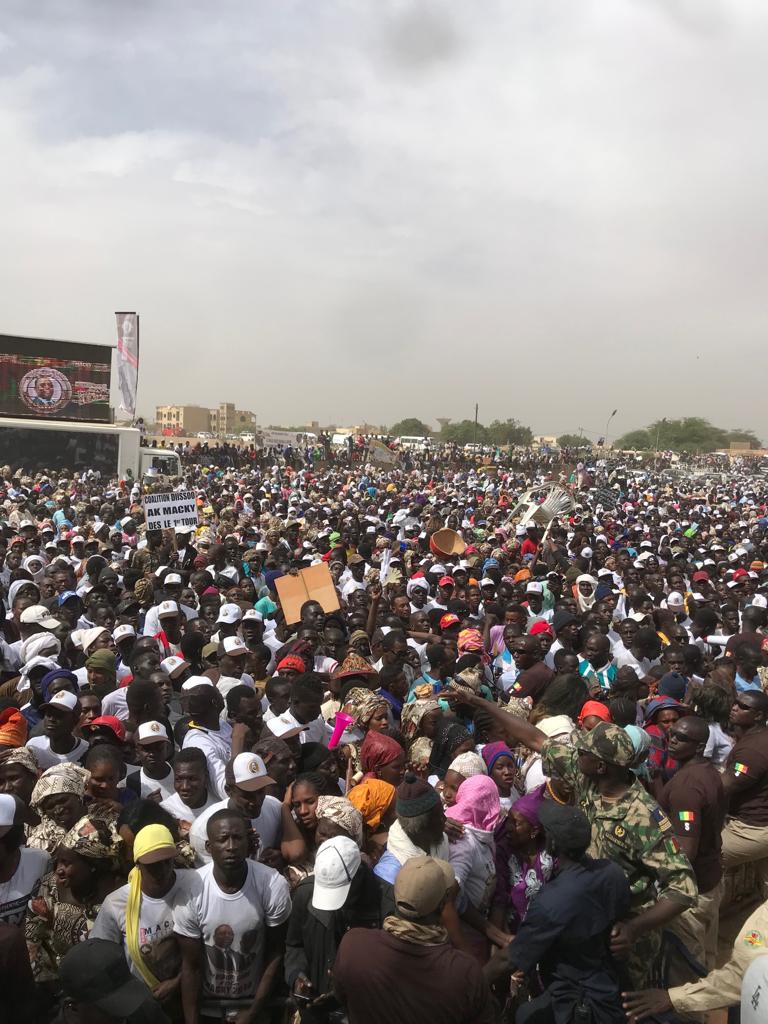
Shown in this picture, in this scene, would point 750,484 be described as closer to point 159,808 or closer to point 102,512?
point 102,512

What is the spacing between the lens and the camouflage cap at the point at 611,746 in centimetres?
292

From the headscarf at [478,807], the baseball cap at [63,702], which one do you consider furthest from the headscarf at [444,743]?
the baseball cap at [63,702]

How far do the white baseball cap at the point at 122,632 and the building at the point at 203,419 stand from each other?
92242mm

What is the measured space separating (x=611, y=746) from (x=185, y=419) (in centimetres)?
10251

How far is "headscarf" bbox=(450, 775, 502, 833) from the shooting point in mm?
3215

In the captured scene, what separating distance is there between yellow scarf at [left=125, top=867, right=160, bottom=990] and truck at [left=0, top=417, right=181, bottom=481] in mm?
23003

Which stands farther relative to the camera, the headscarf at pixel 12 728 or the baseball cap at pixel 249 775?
the headscarf at pixel 12 728

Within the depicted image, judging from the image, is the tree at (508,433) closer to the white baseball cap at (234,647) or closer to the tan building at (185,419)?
the tan building at (185,419)

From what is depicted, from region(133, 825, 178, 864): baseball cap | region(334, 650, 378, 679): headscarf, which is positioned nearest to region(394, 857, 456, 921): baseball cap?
region(133, 825, 178, 864): baseball cap

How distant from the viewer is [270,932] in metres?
2.96

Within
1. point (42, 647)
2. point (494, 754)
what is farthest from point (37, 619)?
point (494, 754)

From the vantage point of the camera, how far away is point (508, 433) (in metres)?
76.4

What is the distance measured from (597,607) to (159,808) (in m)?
6.24

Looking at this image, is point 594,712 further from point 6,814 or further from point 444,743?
point 6,814
